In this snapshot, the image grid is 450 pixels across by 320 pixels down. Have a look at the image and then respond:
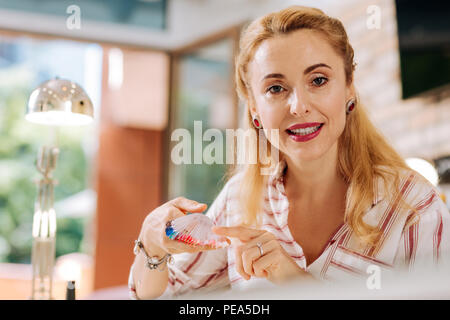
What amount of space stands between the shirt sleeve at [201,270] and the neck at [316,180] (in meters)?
0.13

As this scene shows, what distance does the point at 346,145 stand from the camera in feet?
2.41

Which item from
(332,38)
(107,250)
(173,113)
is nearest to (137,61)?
(173,113)

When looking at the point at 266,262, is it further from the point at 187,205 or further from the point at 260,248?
the point at 187,205

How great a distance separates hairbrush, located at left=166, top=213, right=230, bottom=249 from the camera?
0.56 m

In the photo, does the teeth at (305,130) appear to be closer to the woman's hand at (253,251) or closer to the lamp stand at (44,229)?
the woman's hand at (253,251)

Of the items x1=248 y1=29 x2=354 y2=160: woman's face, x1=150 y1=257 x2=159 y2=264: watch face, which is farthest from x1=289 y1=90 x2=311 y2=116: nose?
x1=150 y1=257 x2=159 y2=264: watch face

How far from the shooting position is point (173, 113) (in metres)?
2.88

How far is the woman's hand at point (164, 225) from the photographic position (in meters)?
0.60

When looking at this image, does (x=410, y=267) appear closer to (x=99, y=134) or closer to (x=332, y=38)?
(x=332, y=38)

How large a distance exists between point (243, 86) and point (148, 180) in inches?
102

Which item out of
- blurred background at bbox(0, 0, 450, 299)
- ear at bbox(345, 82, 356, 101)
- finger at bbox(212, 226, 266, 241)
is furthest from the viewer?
blurred background at bbox(0, 0, 450, 299)

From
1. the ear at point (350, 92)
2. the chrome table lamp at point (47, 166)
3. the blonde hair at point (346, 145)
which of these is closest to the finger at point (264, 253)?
the blonde hair at point (346, 145)

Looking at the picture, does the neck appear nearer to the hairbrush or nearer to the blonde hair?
the blonde hair

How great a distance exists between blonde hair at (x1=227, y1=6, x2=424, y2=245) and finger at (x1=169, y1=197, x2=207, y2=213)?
0.18 metres
